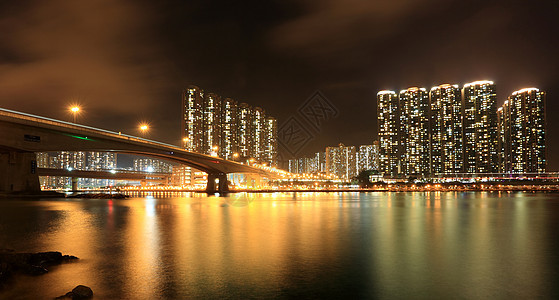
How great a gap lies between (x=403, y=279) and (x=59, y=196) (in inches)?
2856

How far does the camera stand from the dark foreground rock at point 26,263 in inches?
456

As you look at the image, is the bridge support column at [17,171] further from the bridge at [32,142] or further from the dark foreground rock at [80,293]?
the dark foreground rock at [80,293]

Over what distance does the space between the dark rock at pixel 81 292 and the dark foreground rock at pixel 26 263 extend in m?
2.55

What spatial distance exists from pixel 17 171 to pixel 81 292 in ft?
166

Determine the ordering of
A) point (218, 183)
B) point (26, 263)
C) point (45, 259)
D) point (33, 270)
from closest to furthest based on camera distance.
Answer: point (33, 270) → point (26, 263) → point (45, 259) → point (218, 183)

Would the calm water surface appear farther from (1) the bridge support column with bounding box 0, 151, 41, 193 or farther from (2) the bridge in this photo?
(1) the bridge support column with bounding box 0, 151, 41, 193

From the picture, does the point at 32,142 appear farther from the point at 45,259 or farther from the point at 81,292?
the point at 81,292

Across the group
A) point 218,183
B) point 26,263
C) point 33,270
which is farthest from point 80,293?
point 218,183

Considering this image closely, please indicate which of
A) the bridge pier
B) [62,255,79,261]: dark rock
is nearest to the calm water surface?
[62,255,79,261]: dark rock

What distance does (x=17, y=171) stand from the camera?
51.1m

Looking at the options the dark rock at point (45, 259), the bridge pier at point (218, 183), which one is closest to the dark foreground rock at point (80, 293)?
the dark rock at point (45, 259)

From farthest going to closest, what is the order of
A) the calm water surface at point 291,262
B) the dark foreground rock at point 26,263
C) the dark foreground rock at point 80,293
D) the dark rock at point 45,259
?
the dark rock at point 45,259 < the dark foreground rock at point 26,263 < the calm water surface at point 291,262 < the dark foreground rock at point 80,293

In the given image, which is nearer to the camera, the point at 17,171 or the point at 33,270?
the point at 33,270

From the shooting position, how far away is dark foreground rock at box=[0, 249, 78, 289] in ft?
38.0
